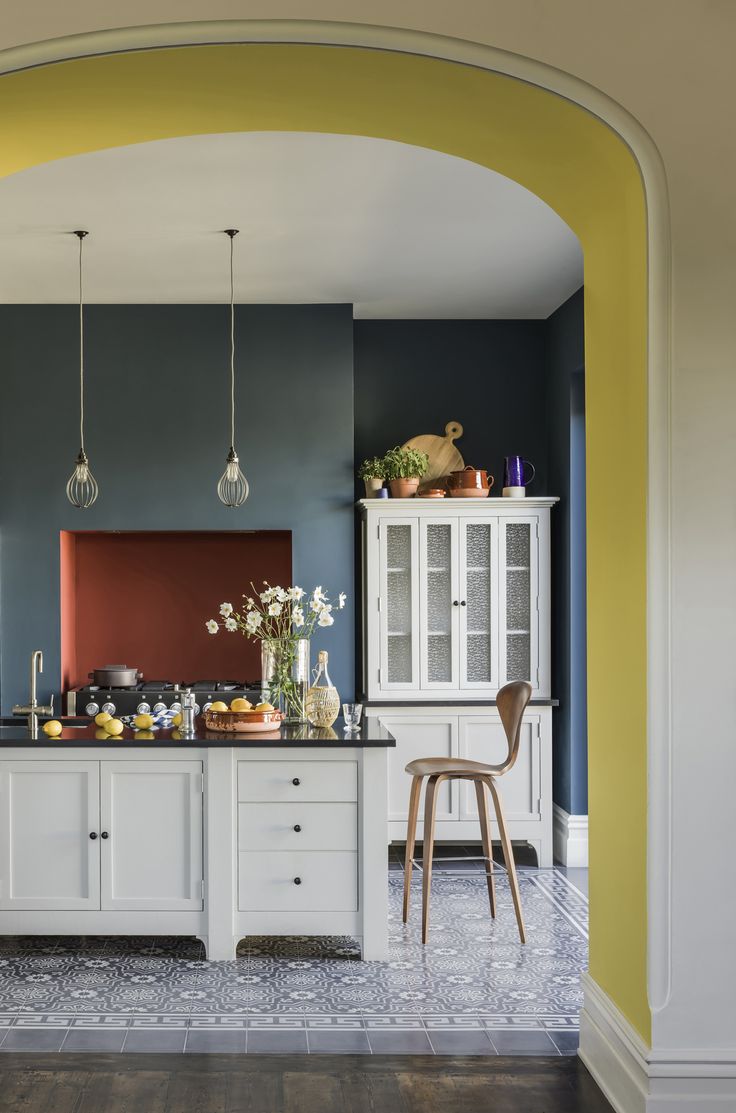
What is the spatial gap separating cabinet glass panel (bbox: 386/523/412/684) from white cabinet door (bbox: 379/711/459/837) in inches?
11.5

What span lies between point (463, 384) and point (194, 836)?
330cm

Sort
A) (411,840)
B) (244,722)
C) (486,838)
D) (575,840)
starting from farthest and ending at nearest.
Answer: (575,840), (486,838), (411,840), (244,722)

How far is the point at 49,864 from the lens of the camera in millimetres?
4156

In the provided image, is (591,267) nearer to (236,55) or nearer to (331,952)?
(236,55)

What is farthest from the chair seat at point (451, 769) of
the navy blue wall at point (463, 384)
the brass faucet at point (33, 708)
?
the navy blue wall at point (463, 384)

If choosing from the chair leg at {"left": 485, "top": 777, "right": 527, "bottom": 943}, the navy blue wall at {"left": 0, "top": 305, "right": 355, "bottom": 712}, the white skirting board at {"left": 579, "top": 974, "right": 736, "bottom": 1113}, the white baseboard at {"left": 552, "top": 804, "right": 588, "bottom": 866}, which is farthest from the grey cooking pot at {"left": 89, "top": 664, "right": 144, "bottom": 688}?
the white skirting board at {"left": 579, "top": 974, "right": 736, "bottom": 1113}

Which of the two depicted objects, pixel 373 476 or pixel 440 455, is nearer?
A: pixel 373 476

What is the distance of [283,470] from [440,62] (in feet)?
11.3

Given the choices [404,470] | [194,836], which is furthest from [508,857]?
[404,470]

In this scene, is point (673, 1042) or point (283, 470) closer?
point (673, 1042)

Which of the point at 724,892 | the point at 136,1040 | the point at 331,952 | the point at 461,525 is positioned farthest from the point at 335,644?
the point at 724,892

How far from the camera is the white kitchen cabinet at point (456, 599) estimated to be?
5738 millimetres

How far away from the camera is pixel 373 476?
5871mm

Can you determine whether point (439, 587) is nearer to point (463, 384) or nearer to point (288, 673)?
point (463, 384)
